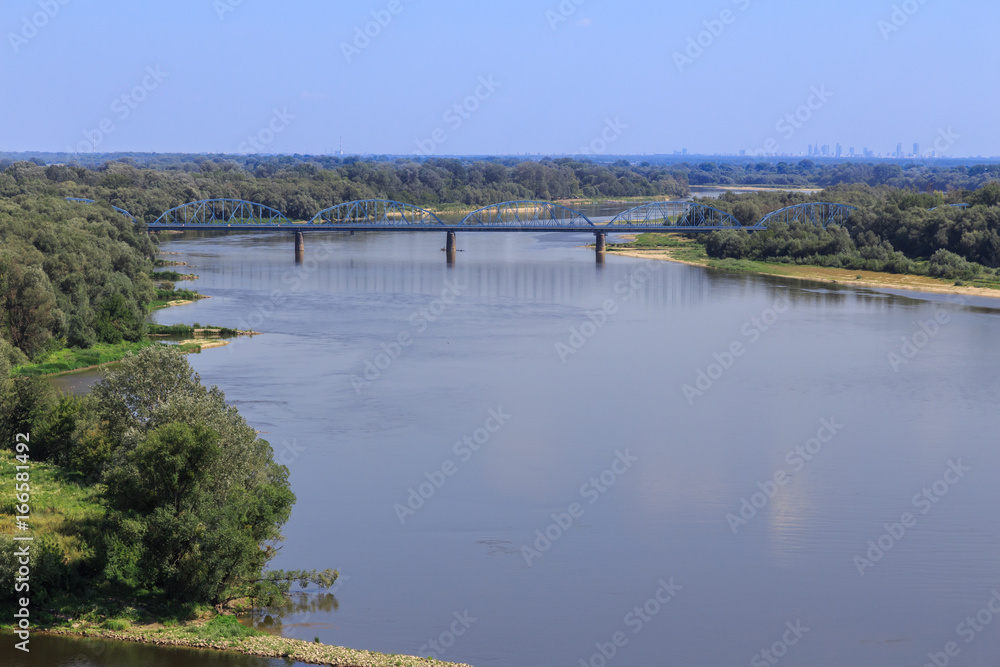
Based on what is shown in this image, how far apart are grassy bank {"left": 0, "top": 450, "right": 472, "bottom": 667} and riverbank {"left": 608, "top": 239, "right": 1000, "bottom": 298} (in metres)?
30.8

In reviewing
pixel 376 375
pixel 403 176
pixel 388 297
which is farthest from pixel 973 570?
pixel 403 176

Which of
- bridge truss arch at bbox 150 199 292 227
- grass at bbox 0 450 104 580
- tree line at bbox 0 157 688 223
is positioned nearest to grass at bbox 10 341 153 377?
grass at bbox 0 450 104 580

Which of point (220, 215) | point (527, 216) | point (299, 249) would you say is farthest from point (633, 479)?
point (527, 216)

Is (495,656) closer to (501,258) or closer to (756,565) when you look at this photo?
(756,565)

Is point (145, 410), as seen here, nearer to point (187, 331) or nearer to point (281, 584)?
point (281, 584)

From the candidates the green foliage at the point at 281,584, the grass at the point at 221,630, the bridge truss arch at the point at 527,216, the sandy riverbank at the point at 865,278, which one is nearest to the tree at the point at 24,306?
the green foliage at the point at 281,584

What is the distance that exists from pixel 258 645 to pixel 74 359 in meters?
13.4

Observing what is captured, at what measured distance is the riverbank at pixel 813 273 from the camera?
122 feet

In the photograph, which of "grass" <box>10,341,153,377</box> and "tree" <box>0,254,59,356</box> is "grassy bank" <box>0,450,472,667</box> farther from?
"tree" <box>0,254,59,356</box>

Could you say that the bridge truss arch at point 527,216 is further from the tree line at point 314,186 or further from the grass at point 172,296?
the grass at point 172,296

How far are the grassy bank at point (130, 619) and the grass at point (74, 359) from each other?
9.84m

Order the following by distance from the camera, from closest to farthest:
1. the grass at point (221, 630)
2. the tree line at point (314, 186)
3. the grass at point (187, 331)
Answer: the grass at point (221, 630), the grass at point (187, 331), the tree line at point (314, 186)

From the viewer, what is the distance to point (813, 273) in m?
42.1

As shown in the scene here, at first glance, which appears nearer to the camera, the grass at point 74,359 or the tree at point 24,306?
the grass at point 74,359
